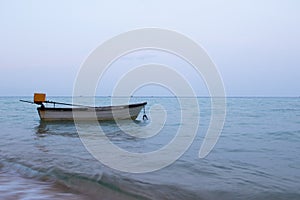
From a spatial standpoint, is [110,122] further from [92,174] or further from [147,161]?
[92,174]

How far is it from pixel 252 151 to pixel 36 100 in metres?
13.9

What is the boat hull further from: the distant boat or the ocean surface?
the ocean surface

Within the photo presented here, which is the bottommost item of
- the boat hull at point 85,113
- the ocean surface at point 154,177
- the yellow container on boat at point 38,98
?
the ocean surface at point 154,177

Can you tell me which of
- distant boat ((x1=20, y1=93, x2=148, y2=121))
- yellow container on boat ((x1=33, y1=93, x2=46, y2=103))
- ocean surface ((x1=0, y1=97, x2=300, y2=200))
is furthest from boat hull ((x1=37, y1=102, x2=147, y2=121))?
ocean surface ((x1=0, y1=97, x2=300, y2=200))

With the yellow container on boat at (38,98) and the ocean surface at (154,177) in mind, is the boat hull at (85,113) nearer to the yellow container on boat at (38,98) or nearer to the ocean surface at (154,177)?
the yellow container on boat at (38,98)

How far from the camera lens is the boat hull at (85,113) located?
19.6 metres

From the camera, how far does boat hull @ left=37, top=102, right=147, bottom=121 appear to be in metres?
19.6

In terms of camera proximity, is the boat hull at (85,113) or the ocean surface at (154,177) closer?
the ocean surface at (154,177)

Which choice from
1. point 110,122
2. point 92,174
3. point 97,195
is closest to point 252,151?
point 92,174

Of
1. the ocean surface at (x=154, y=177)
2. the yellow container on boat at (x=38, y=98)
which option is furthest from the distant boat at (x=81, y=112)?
the ocean surface at (x=154, y=177)

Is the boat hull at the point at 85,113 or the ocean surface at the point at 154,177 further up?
the boat hull at the point at 85,113

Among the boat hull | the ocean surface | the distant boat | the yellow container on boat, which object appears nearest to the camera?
the ocean surface

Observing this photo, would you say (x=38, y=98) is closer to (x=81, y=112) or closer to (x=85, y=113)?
(x=81, y=112)

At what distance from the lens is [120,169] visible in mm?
7070
